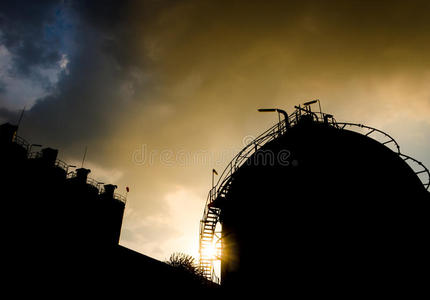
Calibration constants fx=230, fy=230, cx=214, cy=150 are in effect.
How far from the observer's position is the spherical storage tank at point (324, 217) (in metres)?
8.43

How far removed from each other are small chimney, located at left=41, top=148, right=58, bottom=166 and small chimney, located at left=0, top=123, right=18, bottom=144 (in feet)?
11.2

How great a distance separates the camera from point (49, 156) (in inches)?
1006

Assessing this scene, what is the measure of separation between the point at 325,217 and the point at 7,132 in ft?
92.0

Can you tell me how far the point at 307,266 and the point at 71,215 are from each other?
25888 mm

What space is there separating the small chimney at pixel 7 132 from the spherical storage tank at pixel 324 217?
2281 cm

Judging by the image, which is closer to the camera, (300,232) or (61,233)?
(300,232)

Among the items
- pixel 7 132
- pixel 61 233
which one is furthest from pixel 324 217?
pixel 7 132

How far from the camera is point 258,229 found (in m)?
10.4

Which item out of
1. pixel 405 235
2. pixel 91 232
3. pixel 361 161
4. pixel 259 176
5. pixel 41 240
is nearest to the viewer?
pixel 405 235

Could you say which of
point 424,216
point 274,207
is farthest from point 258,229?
point 424,216

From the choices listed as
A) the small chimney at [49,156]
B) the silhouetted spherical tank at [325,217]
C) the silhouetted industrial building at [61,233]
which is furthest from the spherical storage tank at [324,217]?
the small chimney at [49,156]

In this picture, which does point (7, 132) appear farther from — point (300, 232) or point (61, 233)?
point (300, 232)

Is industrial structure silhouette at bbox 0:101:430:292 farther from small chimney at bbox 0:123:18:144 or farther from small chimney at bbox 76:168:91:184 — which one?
small chimney at bbox 76:168:91:184

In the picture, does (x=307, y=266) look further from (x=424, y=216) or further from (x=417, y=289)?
(x=424, y=216)
